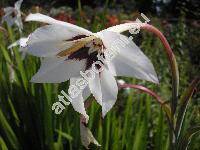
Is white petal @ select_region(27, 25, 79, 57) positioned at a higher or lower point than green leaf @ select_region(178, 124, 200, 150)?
higher

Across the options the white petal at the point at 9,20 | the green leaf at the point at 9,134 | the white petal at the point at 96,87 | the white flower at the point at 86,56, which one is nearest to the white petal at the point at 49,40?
the white flower at the point at 86,56

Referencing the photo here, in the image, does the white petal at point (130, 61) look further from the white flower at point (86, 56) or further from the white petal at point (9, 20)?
the white petal at point (9, 20)

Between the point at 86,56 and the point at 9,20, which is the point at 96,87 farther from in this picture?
the point at 9,20

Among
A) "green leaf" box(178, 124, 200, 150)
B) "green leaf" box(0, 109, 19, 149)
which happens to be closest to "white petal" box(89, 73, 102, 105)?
"green leaf" box(178, 124, 200, 150)

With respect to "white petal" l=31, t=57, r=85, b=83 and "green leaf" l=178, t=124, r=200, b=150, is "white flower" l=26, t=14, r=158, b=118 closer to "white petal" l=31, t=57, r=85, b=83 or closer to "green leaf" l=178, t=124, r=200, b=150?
"white petal" l=31, t=57, r=85, b=83

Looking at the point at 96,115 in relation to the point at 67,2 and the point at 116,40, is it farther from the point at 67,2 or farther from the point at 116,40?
the point at 67,2

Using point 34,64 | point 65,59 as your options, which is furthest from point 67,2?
point 65,59

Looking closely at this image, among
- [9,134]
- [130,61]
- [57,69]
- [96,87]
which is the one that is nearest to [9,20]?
[9,134]
